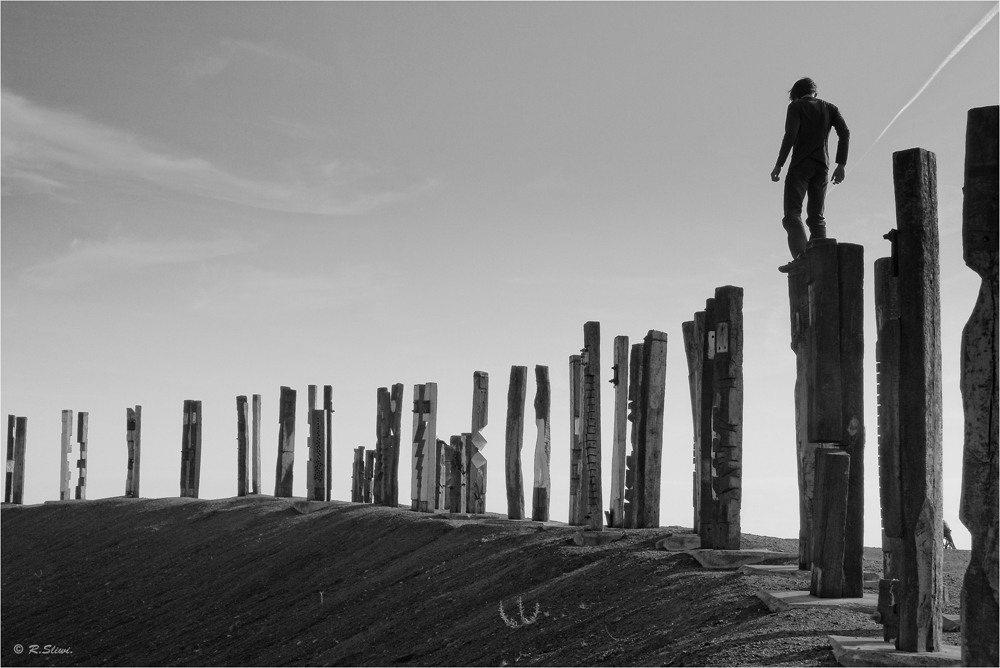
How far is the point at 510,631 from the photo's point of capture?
9.29 m

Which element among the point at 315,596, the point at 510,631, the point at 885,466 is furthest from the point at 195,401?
the point at 885,466

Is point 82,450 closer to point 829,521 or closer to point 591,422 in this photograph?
point 591,422

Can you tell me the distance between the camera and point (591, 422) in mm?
13312

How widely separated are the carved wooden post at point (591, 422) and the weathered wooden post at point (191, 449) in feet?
48.5

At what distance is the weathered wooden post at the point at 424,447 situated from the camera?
17.7m

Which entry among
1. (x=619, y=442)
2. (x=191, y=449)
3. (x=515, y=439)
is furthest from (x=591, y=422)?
(x=191, y=449)

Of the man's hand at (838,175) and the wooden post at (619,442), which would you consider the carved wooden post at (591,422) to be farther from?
the man's hand at (838,175)

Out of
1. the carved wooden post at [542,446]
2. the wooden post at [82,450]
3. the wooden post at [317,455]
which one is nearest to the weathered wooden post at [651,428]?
the carved wooden post at [542,446]

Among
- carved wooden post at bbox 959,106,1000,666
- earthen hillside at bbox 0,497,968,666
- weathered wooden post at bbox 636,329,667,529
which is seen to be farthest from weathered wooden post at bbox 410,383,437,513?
carved wooden post at bbox 959,106,1000,666

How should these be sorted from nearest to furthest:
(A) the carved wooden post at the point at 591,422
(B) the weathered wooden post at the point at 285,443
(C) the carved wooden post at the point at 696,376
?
1. (C) the carved wooden post at the point at 696,376
2. (A) the carved wooden post at the point at 591,422
3. (B) the weathered wooden post at the point at 285,443

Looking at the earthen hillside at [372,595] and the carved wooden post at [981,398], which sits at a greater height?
the carved wooden post at [981,398]

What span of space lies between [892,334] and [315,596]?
32.9ft

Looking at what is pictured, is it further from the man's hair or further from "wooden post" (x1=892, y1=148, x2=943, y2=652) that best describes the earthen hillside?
the man's hair

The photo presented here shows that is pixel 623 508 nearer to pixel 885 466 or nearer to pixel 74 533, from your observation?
pixel 885 466
